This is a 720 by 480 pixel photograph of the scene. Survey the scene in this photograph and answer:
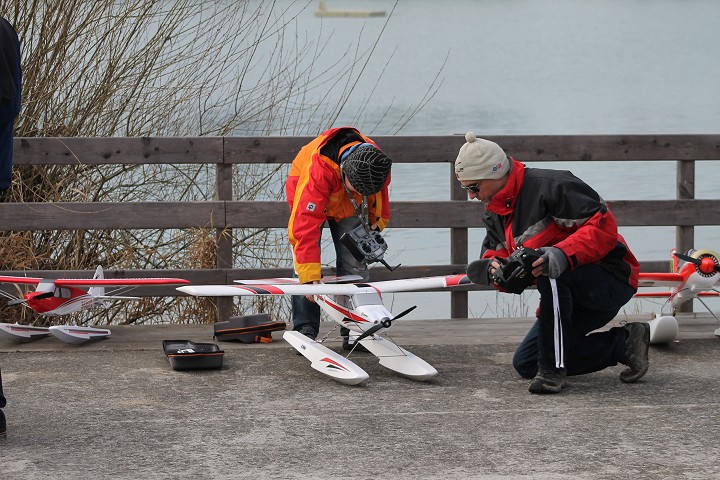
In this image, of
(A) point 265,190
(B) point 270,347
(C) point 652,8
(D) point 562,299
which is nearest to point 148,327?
(B) point 270,347

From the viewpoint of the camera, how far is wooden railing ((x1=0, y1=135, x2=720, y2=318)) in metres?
6.41

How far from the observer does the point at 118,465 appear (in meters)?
3.93

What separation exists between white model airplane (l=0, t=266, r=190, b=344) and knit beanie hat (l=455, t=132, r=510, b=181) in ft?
5.79

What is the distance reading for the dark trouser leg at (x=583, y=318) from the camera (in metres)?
4.91

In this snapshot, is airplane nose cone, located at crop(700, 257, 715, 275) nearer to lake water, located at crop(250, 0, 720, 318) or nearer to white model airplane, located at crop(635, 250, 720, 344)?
white model airplane, located at crop(635, 250, 720, 344)

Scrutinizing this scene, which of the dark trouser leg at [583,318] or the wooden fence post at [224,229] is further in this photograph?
the wooden fence post at [224,229]

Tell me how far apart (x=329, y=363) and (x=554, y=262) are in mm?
1273

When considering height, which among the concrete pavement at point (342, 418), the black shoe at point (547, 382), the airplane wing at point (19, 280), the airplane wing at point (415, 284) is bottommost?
the concrete pavement at point (342, 418)

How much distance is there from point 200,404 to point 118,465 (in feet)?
2.90

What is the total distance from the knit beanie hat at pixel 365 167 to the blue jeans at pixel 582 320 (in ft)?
3.32

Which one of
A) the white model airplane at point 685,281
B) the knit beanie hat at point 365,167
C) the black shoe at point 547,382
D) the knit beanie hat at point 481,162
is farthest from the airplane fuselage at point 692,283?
the knit beanie hat at point 365,167

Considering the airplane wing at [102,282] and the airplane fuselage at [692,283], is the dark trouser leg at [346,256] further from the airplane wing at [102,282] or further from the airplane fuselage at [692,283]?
the airplane fuselage at [692,283]

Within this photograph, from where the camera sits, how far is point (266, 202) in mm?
6516

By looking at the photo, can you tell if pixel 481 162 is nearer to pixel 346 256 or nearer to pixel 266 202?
pixel 346 256
